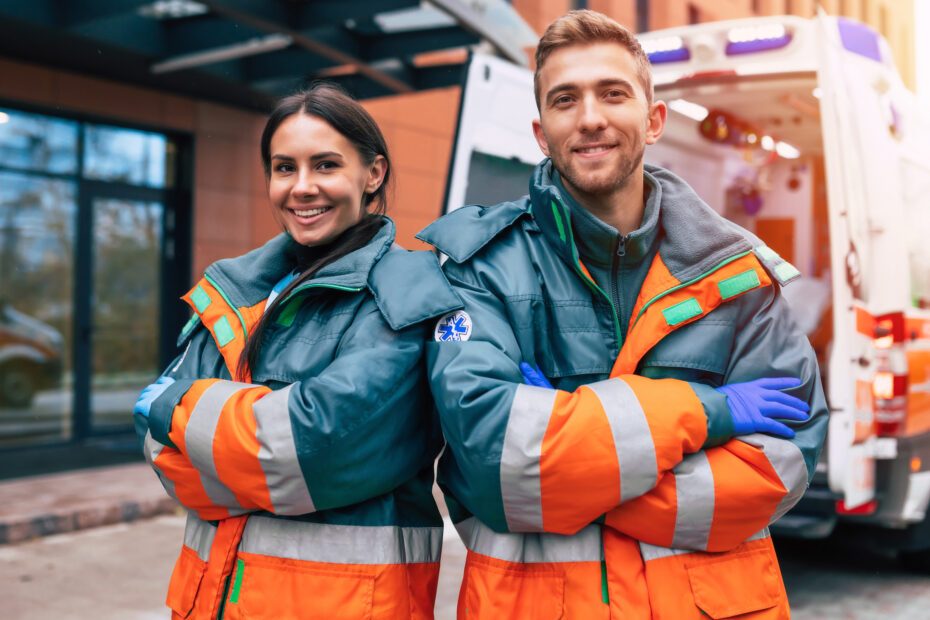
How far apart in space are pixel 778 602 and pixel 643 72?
1078 millimetres

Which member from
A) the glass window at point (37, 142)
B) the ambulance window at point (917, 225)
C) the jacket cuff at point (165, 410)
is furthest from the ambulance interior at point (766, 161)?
the glass window at point (37, 142)

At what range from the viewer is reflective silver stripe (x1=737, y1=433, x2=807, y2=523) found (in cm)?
163

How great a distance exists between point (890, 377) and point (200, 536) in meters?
3.39

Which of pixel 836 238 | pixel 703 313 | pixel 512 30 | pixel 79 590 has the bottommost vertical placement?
pixel 79 590

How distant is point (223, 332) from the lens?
194 cm

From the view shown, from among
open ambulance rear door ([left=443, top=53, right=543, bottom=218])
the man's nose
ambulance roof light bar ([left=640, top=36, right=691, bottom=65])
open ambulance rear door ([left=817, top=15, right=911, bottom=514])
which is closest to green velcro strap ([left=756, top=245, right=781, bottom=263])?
the man's nose

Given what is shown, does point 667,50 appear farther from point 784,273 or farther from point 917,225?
point 784,273

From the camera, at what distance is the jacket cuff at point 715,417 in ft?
5.25

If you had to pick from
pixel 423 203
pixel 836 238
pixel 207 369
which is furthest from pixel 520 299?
pixel 423 203

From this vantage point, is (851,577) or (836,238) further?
(851,577)

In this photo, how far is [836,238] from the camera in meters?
3.97

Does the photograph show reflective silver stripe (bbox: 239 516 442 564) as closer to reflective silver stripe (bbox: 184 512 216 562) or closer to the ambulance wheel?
reflective silver stripe (bbox: 184 512 216 562)

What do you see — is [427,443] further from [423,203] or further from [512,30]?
[423,203]

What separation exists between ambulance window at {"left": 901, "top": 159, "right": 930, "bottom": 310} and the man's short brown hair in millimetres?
3243
